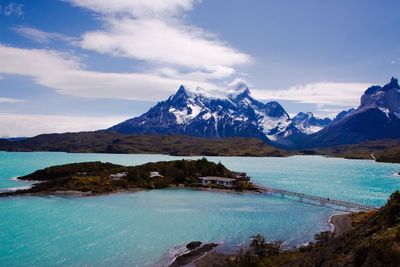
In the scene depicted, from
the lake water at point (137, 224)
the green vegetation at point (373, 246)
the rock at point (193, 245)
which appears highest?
the green vegetation at point (373, 246)

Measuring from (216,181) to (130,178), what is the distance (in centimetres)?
2941

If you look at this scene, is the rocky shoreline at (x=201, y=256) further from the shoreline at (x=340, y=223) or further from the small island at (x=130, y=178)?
the small island at (x=130, y=178)

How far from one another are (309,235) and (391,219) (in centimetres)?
4200

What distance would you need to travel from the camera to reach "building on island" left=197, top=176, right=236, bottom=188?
12306 cm

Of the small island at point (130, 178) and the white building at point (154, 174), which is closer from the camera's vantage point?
the small island at point (130, 178)

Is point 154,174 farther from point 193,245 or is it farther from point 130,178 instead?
point 193,245

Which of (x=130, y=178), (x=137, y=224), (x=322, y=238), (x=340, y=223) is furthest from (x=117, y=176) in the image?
(x=322, y=238)

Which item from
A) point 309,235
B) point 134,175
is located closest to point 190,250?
point 309,235

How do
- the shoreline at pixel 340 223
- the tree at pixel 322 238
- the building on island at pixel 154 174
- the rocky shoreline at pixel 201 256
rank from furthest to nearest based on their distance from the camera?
the building on island at pixel 154 174
the shoreline at pixel 340 223
the tree at pixel 322 238
the rocky shoreline at pixel 201 256

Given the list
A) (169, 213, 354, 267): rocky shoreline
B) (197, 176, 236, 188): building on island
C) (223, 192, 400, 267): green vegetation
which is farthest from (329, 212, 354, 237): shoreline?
(197, 176, 236, 188): building on island

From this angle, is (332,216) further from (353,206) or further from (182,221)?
(182,221)

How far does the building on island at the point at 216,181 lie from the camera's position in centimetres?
12306

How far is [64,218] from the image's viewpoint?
74.7 m

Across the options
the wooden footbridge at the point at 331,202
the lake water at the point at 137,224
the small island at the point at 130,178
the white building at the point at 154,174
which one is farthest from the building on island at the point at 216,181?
the white building at the point at 154,174
